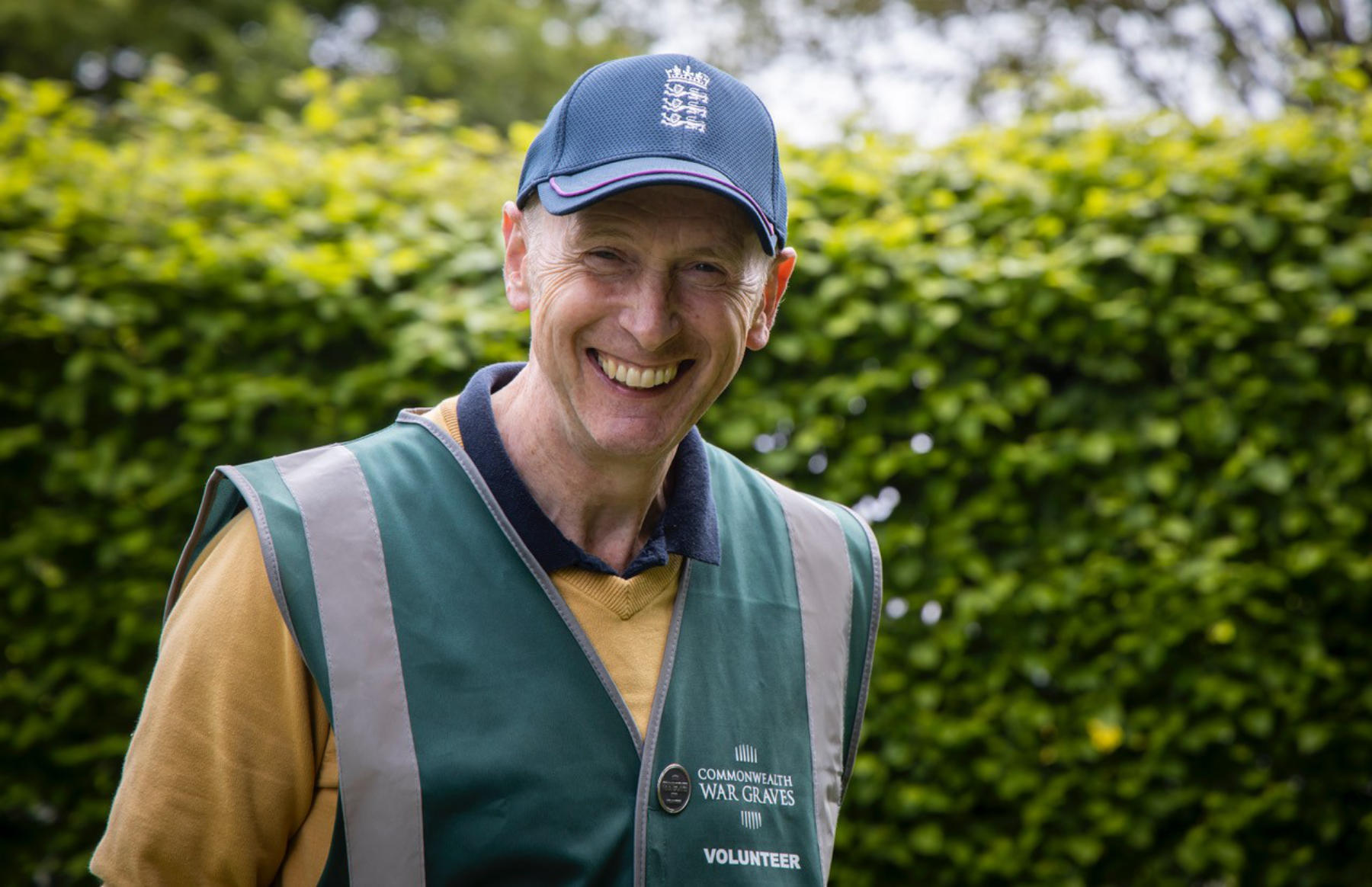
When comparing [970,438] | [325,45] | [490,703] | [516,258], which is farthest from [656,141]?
[325,45]

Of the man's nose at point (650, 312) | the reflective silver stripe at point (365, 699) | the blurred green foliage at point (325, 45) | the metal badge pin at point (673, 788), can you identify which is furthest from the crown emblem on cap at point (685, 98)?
the blurred green foliage at point (325, 45)

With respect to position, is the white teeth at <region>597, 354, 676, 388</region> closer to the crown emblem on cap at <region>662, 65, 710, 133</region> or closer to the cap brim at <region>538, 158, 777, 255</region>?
the cap brim at <region>538, 158, 777, 255</region>

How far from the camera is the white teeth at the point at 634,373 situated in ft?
5.51

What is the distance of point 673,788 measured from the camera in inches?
65.1

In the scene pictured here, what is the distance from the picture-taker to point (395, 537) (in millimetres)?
1623

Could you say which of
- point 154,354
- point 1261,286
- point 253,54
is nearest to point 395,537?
point 154,354

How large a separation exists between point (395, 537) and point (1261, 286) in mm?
3028

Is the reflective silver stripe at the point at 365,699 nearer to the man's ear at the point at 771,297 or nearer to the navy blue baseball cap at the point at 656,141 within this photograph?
the navy blue baseball cap at the point at 656,141

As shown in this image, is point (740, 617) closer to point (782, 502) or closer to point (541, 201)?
point (782, 502)

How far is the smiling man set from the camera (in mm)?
1486

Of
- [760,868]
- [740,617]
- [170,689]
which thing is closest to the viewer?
[170,689]

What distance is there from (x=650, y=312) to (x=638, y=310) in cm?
2

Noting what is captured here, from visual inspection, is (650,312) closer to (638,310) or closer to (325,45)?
(638,310)

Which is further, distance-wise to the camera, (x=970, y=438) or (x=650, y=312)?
(x=970, y=438)
